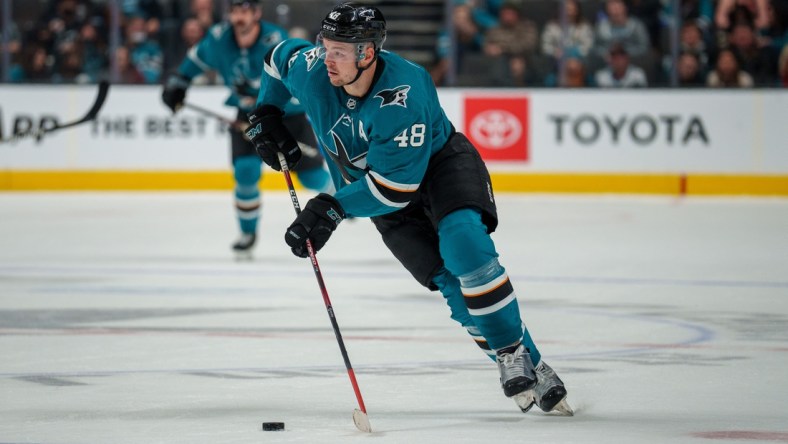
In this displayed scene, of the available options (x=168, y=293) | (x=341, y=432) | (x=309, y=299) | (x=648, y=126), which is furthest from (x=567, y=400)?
(x=648, y=126)

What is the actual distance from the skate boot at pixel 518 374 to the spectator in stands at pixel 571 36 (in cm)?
892

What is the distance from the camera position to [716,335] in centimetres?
553

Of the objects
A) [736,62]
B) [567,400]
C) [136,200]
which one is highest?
[567,400]

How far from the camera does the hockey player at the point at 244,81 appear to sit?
8.68 metres

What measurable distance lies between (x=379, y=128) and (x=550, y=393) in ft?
2.63

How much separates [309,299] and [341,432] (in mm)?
3102

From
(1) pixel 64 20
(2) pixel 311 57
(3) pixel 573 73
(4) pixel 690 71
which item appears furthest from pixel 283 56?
(1) pixel 64 20

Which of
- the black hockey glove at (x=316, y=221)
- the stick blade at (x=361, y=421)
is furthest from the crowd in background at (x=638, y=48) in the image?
the stick blade at (x=361, y=421)

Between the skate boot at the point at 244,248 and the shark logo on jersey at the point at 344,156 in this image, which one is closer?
the shark logo on jersey at the point at 344,156

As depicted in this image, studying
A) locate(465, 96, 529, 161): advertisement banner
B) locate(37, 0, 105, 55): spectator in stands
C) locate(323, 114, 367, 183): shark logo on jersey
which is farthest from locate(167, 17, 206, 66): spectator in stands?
locate(323, 114, 367, 183): shark logo on jersey

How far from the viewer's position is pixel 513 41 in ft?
42.3

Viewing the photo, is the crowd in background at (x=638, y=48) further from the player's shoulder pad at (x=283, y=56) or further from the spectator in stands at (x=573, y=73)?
the player's shoulder pad at (x=283, y=56)

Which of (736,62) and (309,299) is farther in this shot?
(736,62)

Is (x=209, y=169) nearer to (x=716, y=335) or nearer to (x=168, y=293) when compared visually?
(x=168, y=293)
